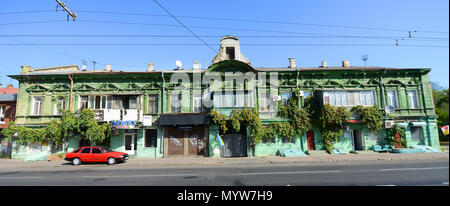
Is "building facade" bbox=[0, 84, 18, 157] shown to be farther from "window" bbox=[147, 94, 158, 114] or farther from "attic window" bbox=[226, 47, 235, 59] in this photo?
"attic window" bbox=[226, 47, 235, 59]

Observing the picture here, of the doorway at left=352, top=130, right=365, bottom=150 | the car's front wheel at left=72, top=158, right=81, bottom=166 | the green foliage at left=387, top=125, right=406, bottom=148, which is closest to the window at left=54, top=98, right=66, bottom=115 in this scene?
the car's front wheel at left=72, top=158, right=81, bottom=166

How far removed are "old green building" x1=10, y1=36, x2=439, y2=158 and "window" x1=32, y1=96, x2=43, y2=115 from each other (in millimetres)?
79

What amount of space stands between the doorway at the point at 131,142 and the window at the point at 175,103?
4.08 metres

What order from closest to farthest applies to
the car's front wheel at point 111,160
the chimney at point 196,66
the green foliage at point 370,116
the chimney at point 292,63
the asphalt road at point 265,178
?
the asphalt road at point 265,178 → the car's front wheel at point 111,160 → the green foliage at point 370,116 → the chimney at point 196,66 → the chimney at point 292,63

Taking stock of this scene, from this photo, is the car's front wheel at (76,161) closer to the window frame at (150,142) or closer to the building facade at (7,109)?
the window frame at (150,142)

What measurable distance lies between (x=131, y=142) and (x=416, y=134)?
25.2 m

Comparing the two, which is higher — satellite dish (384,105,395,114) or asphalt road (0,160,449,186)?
satellite dish (384,105,395,114)

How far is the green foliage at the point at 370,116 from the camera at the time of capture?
18.4 m

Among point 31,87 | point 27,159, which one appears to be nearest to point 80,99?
point 31,87

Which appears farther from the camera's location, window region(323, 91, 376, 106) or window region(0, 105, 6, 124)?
window region(0, 105, 6, 124)

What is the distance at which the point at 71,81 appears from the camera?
1986 cm

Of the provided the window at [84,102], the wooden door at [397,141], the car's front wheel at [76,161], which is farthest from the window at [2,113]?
the wooden door at [397,141]

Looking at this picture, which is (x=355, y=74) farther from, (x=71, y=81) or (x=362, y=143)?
(x=71, y=81)

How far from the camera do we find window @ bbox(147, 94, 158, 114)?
19844 mm
